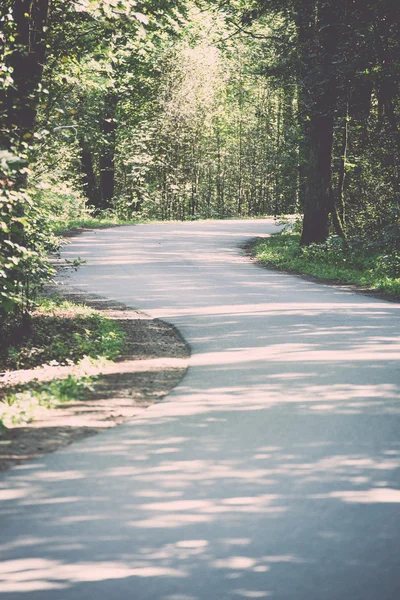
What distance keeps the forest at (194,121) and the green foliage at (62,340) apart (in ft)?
1.54

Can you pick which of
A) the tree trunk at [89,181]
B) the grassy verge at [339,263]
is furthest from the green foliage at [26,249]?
the tree trunk at [89,181]

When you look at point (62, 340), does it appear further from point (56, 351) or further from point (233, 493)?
point (233, 493)

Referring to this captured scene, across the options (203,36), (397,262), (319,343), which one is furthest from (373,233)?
(203,36)

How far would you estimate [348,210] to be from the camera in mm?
22750

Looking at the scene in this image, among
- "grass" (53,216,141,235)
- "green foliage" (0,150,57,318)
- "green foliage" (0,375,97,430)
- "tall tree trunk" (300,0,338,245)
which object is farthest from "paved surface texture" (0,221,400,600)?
"grass" (53,216,141,235)

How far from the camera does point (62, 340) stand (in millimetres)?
10688

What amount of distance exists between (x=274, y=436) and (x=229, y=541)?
71.1 inches

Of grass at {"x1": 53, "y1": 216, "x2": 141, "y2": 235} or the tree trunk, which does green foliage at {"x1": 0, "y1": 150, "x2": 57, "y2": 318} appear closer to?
grass at {"x1": 53, "y1": 216, "x2": 141, "y2": 235}

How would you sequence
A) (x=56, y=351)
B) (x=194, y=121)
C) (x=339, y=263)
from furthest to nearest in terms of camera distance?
(x=194, y=121) → (x=339, y=263) → (x=56, y=351)

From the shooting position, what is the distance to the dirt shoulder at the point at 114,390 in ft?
19.0

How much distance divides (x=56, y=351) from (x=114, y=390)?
296 centimetres

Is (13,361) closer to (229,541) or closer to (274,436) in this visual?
(274,436)

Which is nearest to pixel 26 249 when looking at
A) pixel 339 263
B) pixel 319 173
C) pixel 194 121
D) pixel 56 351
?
pixel 56 351

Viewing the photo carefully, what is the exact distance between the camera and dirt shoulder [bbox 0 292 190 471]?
227 inches
